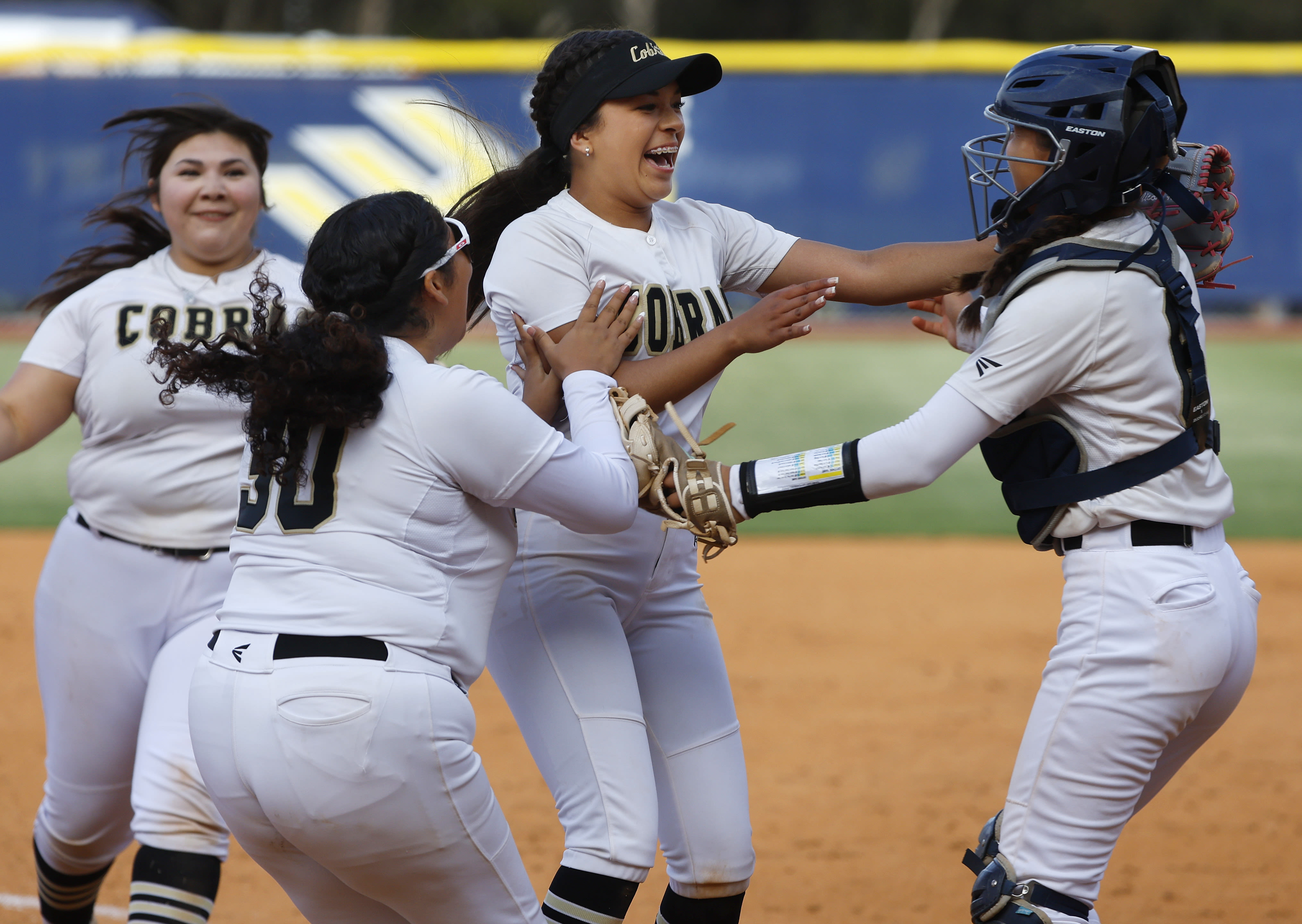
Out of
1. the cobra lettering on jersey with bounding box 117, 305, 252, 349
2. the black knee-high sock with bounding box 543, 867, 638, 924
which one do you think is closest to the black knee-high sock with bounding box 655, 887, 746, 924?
the black knee-high sock with bounding box 543, 867, 638, 924

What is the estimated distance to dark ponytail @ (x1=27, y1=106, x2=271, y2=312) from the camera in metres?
4.09

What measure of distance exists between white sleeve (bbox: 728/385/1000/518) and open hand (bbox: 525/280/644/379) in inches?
23.0

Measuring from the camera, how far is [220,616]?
269cm

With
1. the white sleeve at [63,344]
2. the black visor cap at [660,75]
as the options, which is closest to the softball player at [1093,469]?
the black visor cap at [660,75]

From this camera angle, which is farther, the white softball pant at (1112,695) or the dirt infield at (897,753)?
the dirt infield at (897,753)

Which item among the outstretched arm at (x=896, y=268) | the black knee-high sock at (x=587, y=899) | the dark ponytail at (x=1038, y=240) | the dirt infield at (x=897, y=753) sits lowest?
the dirt infield at (x=897, y=753)

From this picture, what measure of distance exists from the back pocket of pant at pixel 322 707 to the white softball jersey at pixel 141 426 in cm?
147

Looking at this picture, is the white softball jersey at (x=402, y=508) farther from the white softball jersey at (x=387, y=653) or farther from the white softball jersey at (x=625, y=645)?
the white softball jersey at (x=625, y=645)

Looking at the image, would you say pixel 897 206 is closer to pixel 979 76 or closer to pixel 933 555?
pixel 979 76

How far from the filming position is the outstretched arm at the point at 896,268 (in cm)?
344

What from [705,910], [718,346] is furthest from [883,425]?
[718,346]

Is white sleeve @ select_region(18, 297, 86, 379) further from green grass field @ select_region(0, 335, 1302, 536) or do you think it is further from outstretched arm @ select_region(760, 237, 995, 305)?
green grass field @ select_region(0, 335, 1302, 536)

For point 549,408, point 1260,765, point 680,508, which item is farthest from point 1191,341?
point 1260,765

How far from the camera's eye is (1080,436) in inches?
111
